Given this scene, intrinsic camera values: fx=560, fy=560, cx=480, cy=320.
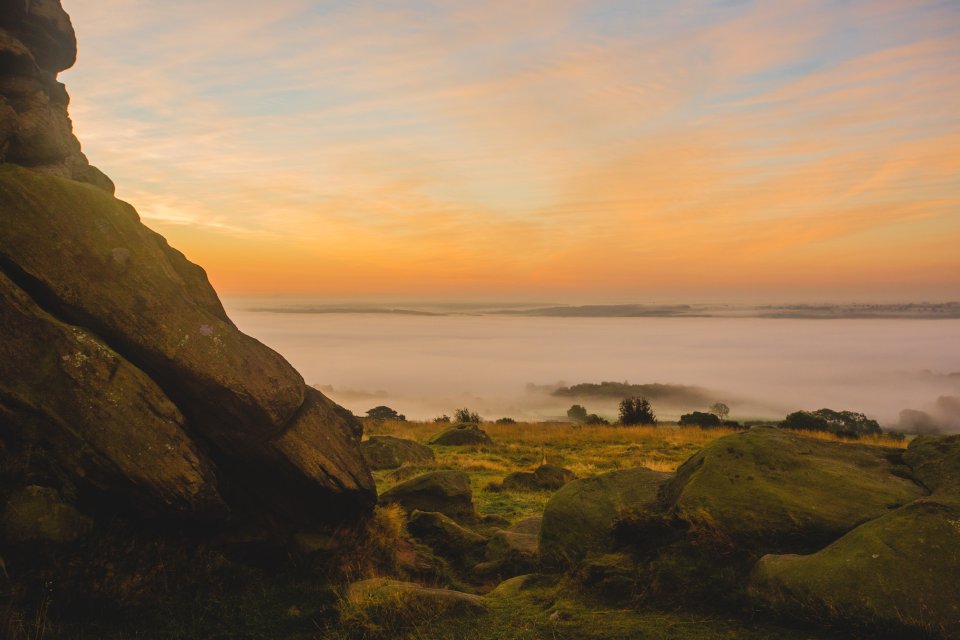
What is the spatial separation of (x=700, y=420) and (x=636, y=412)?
590 cm

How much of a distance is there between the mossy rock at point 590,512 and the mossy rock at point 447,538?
296cm

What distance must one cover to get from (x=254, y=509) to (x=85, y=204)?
272 inches

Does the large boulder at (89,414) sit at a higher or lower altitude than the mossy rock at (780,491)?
higher

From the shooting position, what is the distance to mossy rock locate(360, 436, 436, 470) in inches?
1094

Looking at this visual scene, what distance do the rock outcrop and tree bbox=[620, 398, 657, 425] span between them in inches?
Answer: 1770

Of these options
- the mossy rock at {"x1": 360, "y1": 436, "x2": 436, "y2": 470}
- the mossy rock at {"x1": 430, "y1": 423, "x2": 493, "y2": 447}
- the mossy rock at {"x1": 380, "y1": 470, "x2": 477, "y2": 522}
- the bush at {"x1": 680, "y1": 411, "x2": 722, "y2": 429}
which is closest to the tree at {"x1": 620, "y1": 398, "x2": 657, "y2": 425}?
the bush at {"x1": 680, "y1": 411, "x2": 722, "y2": 429}

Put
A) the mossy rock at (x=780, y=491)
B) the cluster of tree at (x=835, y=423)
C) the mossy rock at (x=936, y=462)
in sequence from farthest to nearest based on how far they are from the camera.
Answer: the cluster of tree at (x=835, y=423) → the mossy rock at (x=936, y=462) → the mossy rock at (x=780, y=491)

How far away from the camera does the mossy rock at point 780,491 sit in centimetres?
977

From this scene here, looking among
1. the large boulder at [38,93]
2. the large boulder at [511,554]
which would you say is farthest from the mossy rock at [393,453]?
the large boulder at [38,93]

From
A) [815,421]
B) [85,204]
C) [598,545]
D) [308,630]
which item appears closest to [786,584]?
[598,545]

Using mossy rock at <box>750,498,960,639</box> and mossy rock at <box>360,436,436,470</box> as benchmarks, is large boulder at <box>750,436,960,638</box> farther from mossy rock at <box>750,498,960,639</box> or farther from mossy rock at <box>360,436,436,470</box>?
mossy rock at <box>360,436,436,470</box>

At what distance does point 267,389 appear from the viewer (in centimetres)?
1163

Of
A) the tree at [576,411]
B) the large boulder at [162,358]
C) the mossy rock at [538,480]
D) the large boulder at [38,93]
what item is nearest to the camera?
the large boulder at [162,358]

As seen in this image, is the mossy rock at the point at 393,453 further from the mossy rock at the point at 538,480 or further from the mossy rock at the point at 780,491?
the mossy rock at the point at 780,491
